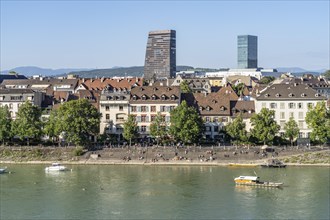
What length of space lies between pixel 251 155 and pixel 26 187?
22.8 meters

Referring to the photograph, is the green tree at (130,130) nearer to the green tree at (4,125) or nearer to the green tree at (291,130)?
the green tree at (4,125)

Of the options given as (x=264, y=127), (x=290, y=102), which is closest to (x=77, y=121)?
(x=264, y=127)

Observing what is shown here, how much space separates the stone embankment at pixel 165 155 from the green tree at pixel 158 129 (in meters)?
2.65

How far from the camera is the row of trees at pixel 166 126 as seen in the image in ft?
212

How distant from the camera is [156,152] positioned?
64250mm

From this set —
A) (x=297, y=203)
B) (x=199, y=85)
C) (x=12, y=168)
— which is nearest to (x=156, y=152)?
(x=12, y=168)

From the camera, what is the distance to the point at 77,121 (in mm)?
64875

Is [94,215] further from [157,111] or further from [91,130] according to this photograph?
[157,111]

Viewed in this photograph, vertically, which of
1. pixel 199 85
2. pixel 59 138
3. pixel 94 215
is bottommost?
pixel 94 215

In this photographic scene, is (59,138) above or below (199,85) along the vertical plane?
below

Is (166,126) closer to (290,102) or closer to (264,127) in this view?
(264,127)

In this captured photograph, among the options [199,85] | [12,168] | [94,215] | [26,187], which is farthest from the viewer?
[199,85]

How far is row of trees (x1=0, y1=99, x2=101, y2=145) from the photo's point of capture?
65188 millimetres

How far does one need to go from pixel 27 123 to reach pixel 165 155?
15.5m
